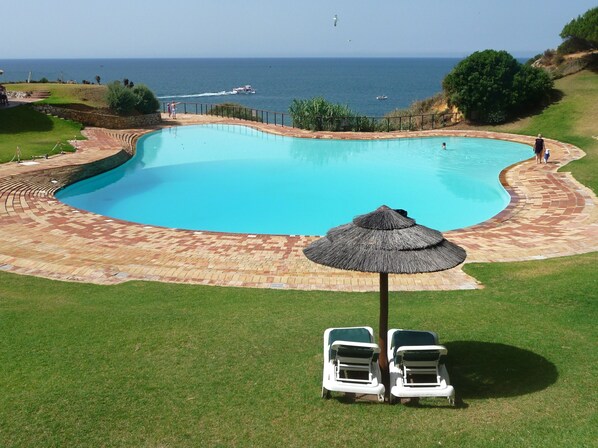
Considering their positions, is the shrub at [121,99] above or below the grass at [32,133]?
above

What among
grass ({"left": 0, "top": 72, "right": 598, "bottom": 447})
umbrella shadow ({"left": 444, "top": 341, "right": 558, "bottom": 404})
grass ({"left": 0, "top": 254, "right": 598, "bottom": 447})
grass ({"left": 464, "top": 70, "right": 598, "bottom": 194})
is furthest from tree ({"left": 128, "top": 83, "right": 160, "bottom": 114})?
umbrella shadow ({"left": 444, "top": 341, "right": 558, "bottom": 404})

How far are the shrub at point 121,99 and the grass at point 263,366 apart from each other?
1053 inches

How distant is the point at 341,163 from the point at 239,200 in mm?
8020

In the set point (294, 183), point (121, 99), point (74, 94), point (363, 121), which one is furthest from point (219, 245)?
point (74, 94)

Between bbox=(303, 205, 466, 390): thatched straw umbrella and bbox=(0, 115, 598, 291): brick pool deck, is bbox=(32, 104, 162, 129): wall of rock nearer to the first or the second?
bbox=(0, 115, 598, 291): brick pool deck

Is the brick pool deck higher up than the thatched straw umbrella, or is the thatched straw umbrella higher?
the thatched straw umbrella

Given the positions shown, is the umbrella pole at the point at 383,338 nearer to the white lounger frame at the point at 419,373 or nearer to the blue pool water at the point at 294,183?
the white lounger frame at the point at 419,373

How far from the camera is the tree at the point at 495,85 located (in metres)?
34.8

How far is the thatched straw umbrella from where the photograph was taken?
238 inches

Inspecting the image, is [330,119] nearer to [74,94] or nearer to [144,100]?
[144,100]

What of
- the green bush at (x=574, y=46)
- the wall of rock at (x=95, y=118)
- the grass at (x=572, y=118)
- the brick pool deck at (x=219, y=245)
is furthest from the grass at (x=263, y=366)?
the green bush at (x=574, y=46)

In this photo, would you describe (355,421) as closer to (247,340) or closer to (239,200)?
(247,340)

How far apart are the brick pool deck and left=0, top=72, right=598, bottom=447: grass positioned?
808 mm

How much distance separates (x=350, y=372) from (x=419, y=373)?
840 millimetres
